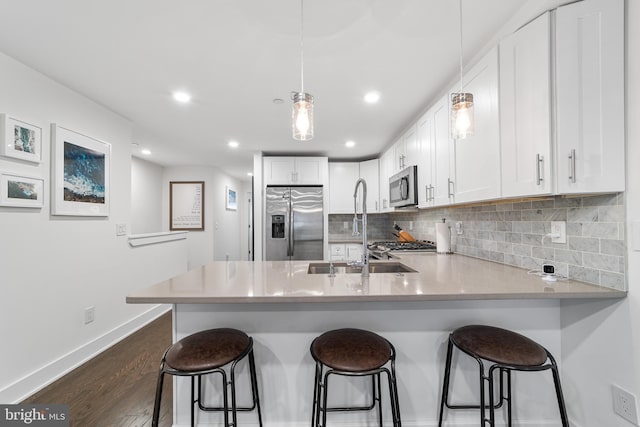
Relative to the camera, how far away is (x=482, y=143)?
1.67 meters

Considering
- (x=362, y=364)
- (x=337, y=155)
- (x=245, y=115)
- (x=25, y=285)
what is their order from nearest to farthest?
1. (x=362, y=364)
2. (x=25, y=285)
3. (x=245, y=115)
4. (x=337, y=155)

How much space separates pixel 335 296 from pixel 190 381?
3.41 feet

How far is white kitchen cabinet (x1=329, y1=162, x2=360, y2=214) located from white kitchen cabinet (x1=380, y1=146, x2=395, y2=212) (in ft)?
1.68

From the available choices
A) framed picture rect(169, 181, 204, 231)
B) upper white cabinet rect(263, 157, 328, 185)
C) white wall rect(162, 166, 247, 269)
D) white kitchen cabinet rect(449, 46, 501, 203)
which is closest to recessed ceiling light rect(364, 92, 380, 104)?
white kitchen cabinet rect(449, 46, 501, 203)

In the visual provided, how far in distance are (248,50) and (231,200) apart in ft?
16.6

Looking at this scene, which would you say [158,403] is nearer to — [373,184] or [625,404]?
[625,404]

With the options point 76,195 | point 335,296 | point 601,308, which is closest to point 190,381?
point 335,296

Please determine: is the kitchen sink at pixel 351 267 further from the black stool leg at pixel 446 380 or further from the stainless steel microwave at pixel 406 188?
the stainless steel microwave at pixel 406 188

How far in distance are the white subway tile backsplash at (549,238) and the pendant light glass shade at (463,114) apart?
707mm

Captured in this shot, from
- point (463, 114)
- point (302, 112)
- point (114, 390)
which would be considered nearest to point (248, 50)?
point (302, 112)

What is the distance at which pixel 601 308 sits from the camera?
1.27 metres

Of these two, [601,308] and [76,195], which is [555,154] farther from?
[76,195]

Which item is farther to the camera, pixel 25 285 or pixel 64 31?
pixel 25 285

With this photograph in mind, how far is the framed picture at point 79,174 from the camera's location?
2.15 m
